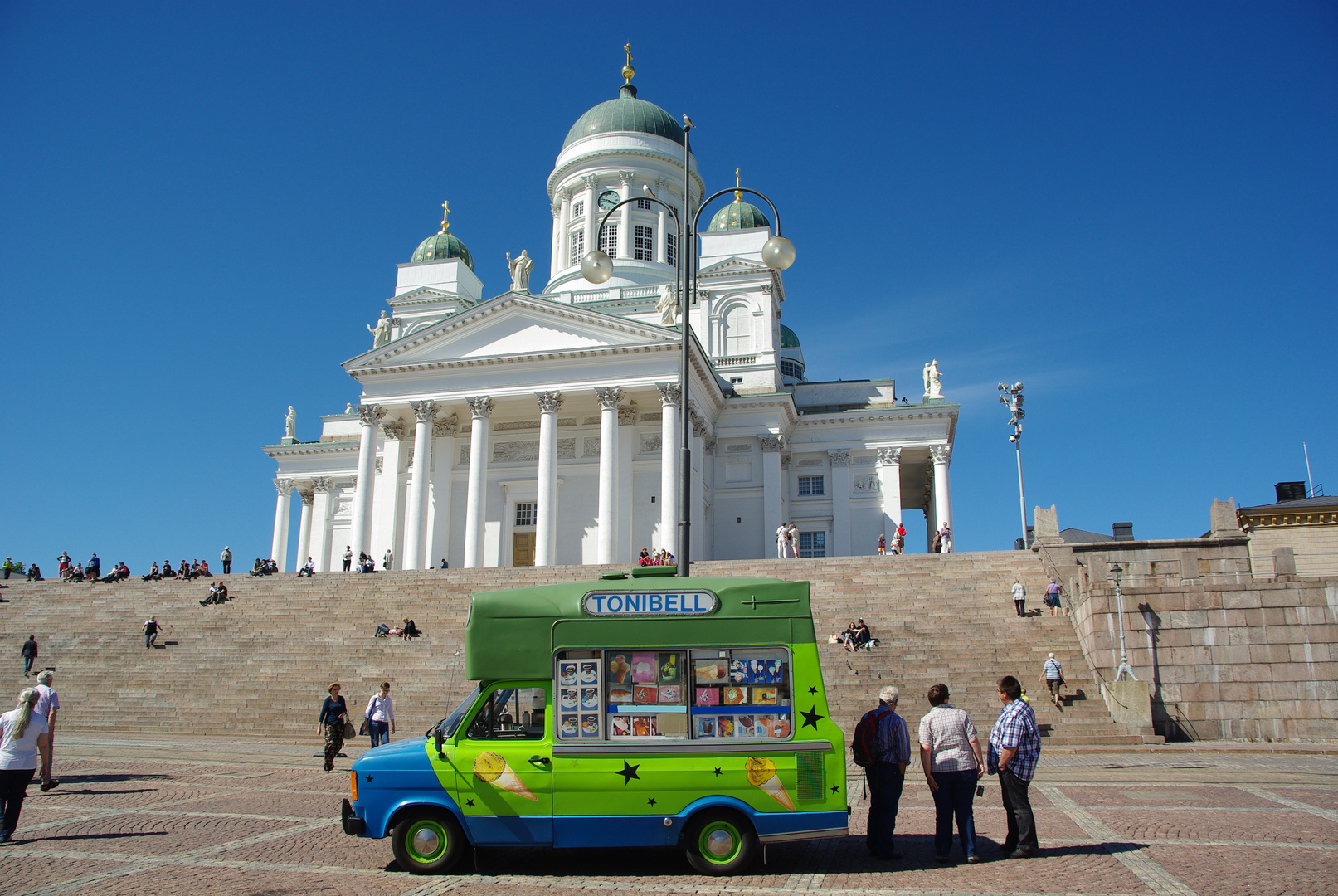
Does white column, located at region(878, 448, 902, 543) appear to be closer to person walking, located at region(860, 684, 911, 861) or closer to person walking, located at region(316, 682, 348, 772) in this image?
person walking, located at region(316, 682, 348, 772)

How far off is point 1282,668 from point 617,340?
26.4 metres

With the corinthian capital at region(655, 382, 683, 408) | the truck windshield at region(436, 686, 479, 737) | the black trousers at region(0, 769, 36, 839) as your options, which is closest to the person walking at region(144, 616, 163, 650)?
the black trousers at region(0, 769, 36, 839)

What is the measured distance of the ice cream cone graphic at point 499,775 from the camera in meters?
8.39

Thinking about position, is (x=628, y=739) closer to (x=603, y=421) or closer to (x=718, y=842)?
(x=718, y=842)

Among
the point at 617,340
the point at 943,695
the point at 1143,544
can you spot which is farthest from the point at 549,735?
the point at 617,340

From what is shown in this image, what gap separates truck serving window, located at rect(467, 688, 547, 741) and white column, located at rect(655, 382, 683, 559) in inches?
1131

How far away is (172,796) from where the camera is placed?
42.5ft

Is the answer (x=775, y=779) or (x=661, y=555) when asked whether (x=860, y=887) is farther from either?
(x=661, y=555)

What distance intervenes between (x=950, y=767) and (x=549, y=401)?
32.6 metres

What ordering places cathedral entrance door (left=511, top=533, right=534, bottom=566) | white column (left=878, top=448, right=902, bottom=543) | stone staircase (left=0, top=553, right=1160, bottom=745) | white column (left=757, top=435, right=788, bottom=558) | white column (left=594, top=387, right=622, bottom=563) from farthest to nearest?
1. white column (left=878, top=448, right=902, bottom=543)
2. white column (left=757, top=435, right=788, bottom=558)
3. cathedral entrance door (left=511, top=533, right=534, bottom=566)
4. white column (left=594, top=387, right=622, bottom=563)
5. stone staircase (left=0, top=553, right=1160, bottom=745)

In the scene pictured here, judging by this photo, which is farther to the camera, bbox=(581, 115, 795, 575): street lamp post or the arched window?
the arched window

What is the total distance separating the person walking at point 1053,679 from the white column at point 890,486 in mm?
26034

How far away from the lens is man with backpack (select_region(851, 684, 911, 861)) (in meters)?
8.65

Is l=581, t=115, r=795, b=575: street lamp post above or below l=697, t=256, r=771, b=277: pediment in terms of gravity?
below
